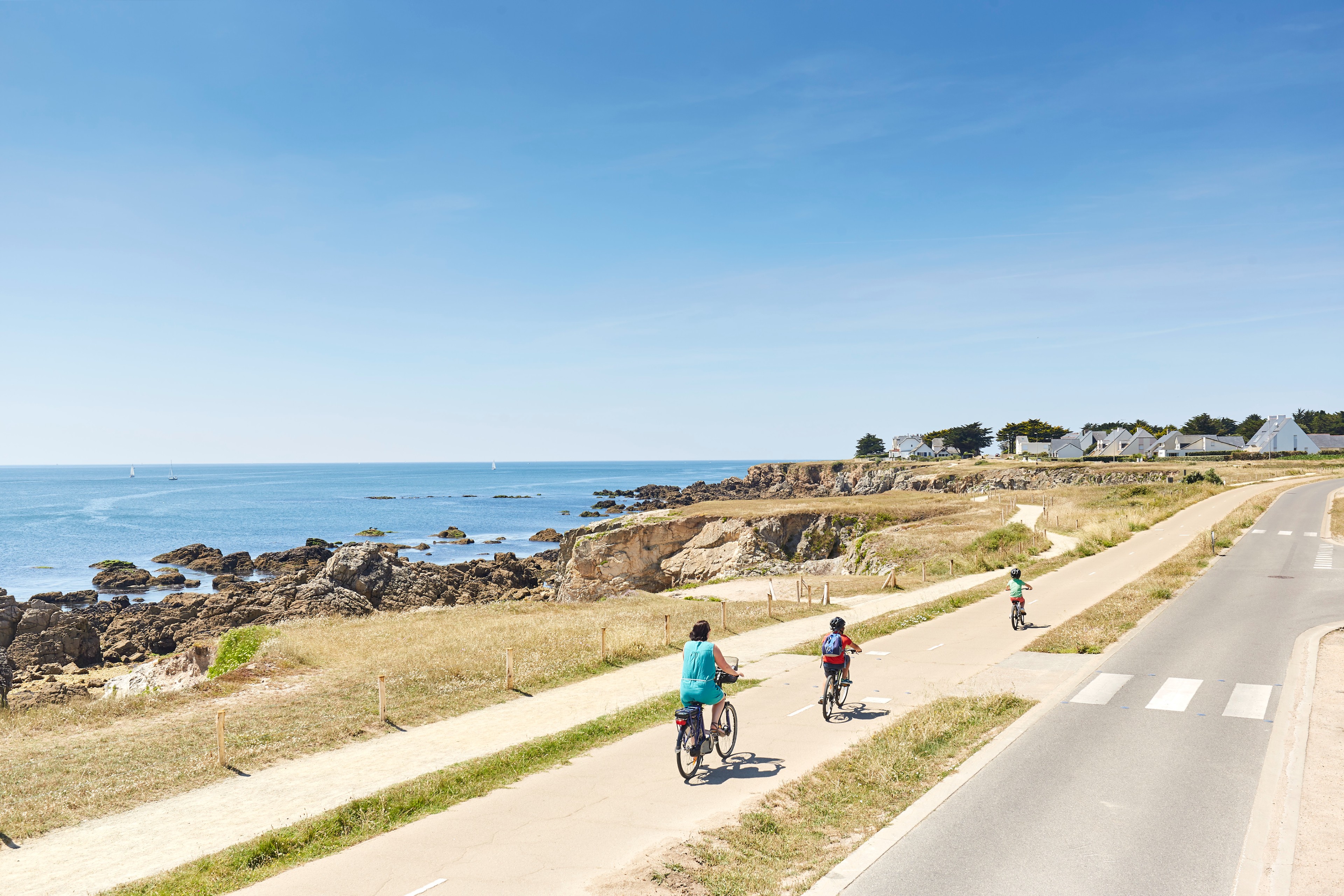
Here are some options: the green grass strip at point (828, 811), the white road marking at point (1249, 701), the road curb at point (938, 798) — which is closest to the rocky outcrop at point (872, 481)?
the road curb at point (938, 798)

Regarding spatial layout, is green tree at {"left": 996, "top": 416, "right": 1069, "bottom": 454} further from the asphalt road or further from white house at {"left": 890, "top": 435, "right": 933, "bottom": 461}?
the asphalt road

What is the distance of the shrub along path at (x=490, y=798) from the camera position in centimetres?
841

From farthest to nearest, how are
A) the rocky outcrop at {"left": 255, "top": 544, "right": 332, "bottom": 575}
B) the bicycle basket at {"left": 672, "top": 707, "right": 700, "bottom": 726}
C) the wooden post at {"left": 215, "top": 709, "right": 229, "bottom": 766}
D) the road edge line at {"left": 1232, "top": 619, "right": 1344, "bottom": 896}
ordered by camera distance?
1. the rocky outcrop at {"left": 255, "top": 544, "right": 332, "bottom": 575}
2. the wooden post at {"left": 215, "top": 709, "right": 229, "bottom": 766}
3. the bicycle basket at {"left": 672, "top": 707, "right": 700, "bottom": 726}
4. the road edge line at {"left": 1232, "top": 619, "right": 1344, "bottom": 896}

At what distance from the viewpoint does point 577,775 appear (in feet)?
36.8

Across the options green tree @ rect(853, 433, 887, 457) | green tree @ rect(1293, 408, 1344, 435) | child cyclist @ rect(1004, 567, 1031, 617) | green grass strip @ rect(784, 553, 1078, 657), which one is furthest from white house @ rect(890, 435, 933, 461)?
child cyclist @ rect(1004, 567, 1031, 617)

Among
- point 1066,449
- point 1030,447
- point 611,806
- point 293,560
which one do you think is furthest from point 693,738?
point 1030,447

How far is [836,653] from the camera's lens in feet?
44.5

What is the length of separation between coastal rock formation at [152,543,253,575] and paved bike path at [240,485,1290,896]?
6587cm

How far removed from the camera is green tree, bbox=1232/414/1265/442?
495 feet

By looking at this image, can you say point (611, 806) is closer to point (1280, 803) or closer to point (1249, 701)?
point (1280, 803)

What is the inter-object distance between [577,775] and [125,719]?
10.2m

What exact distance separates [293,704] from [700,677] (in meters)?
10.2

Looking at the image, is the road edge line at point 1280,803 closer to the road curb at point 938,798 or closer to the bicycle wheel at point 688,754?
the road curb at point 938,798

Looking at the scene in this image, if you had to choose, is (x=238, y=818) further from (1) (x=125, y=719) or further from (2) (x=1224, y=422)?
(2) (x=1224, y=422)
